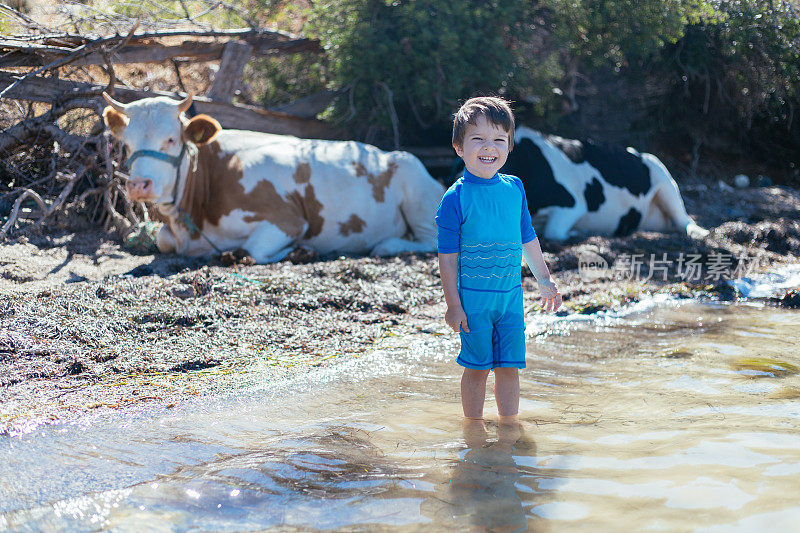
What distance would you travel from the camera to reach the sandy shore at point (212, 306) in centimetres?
345

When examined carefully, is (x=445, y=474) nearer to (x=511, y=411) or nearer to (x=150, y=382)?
(x=511, y=411)

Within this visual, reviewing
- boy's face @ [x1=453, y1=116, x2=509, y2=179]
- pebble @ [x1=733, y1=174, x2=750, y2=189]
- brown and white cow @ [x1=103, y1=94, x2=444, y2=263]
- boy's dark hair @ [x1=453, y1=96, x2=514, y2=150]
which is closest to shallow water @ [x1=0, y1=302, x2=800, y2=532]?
boy's face @ [x1=453, y1=116, x2=509, y2=179]

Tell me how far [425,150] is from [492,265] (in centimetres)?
617

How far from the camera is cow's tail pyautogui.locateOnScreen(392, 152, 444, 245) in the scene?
7.16m

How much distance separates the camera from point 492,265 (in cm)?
292

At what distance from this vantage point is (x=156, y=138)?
5.82m

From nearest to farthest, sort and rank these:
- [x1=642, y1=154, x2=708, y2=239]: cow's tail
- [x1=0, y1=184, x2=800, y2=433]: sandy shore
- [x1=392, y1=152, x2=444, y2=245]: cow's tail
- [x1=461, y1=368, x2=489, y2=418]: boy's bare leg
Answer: [x1=461, y1=368, x2=489, y2=418]: boy's bare leg → [x1=0, y1=184, x2=800, y2=433]: sandy shore → [x1=392, y1=152, x2=444, y2=245]: cow's tail → [x1=642, y1=154, x2=708, y2=239]: cow's tail

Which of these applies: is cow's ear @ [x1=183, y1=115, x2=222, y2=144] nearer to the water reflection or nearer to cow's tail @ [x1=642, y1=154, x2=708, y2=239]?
the water reflection

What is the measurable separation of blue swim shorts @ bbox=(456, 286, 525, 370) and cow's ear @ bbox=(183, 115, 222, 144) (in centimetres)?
383

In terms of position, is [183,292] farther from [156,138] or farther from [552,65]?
[552,65]

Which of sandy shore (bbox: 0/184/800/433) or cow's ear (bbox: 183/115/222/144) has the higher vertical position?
cow's ear (bbox: 183/115/222/144)

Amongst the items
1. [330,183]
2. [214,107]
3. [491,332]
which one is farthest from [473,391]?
[214,107]

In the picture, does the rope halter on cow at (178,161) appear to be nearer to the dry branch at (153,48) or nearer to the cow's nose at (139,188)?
the cow's nose at (139,188)

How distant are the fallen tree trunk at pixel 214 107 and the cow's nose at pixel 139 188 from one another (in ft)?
6.63
